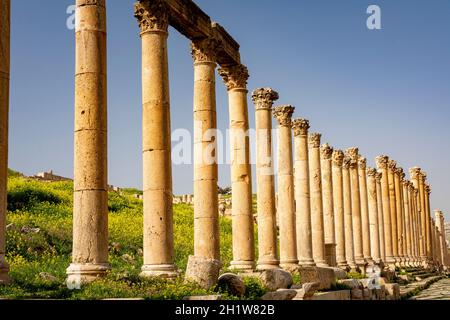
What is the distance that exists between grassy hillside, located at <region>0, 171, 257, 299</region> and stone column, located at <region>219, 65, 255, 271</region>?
424 cm

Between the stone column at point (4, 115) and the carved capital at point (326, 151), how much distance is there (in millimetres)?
27410

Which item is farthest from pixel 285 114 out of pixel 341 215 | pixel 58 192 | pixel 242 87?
pixel 58 192

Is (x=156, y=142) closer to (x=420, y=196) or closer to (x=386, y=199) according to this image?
(x=386, y=199)

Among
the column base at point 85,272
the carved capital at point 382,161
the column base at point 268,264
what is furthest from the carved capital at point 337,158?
the column base at point 85,272

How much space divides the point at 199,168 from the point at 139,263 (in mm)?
10933

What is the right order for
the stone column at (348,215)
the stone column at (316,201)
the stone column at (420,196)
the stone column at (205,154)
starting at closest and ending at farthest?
the stone column at (205,154), the stone column at (316,201), the stone column at (348,215), the stone column at (420,196)

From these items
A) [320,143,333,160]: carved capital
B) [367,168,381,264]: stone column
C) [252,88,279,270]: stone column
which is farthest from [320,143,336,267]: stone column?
[367,168,381,264]: stone column

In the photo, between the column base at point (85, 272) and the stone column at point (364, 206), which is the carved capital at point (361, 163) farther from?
the column base at point (85, 272)

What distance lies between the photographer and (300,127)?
35.4m

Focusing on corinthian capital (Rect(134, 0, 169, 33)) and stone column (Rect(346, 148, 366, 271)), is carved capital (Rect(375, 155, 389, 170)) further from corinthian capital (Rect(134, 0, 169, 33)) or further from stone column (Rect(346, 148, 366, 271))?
corinthian capital (Rect(134, 0, 169, 33))

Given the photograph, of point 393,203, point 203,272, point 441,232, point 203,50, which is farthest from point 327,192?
point 441,232

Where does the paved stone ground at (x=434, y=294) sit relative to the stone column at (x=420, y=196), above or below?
below

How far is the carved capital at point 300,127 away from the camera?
35.4m

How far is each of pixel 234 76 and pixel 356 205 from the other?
69.3 ft
